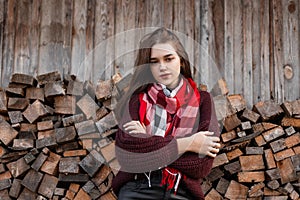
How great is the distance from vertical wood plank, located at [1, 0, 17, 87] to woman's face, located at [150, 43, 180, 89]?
157 cm

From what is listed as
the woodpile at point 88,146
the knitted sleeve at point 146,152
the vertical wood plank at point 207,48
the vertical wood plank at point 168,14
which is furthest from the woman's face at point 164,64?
the vertical wood plank at point 168,14

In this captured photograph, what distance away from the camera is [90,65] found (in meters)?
3.73

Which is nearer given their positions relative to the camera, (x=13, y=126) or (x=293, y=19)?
(x=13, y=126)

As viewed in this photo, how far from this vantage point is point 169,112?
2.48 m

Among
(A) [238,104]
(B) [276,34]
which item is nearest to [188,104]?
(A) [238,104]

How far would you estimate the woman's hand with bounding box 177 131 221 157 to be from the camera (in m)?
2.31

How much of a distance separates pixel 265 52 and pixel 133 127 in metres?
1.77

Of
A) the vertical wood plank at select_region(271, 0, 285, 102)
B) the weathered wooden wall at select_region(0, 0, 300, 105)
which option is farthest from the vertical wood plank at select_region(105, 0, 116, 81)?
the vertical wood plank at select_region(271, 0, 285, 102)

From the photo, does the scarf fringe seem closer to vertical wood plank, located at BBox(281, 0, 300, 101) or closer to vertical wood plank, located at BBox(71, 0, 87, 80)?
vertical wood plank, located at BBox(71, 0, 87, 80)

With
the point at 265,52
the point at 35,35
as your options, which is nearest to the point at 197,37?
the point at 265,52

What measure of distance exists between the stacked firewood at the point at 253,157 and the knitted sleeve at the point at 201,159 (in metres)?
1.03

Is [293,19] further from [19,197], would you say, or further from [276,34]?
[19,197]

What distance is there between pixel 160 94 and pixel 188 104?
0.43 feet

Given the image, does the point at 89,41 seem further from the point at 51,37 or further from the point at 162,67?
the point at 162,67
